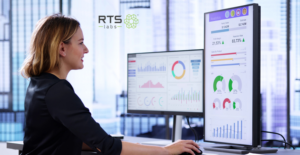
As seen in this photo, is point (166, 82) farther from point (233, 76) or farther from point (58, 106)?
point (58, 106)

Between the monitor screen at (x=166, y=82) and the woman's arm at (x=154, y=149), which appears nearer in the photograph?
the woman's arm at (x=154, y=149)

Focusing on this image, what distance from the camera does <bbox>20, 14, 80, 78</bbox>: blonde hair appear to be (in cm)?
104

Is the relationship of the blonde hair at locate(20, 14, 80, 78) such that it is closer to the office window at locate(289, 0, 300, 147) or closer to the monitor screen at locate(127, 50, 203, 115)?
the monitor screen at locate(127, 50, 203, 115)

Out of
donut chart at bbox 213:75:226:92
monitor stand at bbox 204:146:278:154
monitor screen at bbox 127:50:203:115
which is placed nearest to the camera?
monitor stand at bbox 204:146:278:154

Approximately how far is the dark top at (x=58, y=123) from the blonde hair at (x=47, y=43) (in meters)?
0.04

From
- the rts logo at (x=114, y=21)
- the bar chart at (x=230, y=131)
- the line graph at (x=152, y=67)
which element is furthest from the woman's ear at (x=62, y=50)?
the rts logo at (x=114, y=21)

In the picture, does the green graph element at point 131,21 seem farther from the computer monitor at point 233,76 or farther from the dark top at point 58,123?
the dark top at point 58,123

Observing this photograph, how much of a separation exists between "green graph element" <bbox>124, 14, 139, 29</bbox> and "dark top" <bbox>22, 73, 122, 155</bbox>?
3.21 metres

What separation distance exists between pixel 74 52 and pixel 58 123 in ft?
0.95

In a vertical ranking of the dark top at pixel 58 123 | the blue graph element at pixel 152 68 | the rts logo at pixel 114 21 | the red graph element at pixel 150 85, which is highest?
the rts logo at pixel 114 21

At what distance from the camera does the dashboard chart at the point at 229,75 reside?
1.37 meters

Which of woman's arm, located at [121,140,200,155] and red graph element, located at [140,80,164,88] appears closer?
woman's arm, located at [121,140,200,155]

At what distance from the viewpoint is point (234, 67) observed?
4.64 feet

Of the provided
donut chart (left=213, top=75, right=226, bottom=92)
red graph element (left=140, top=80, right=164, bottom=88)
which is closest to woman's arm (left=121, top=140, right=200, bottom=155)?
donut chart (left=213, top=75, right=226, bottom=92)
